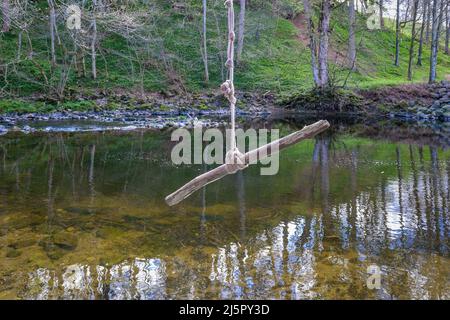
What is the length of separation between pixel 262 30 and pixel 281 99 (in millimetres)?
10703

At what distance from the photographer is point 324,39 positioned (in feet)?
70.0

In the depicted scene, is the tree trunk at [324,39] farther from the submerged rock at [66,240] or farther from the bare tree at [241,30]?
the submerged rock at [66,240]

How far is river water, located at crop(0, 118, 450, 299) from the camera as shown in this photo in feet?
13.6

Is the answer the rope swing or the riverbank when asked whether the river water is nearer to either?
the rope swing

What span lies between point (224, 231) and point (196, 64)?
25.1m

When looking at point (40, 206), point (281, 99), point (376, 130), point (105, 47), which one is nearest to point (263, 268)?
point (40, 206)

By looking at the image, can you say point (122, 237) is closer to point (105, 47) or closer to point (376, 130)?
point (376, 130)

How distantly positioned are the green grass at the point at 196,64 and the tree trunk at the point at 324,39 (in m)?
0.60

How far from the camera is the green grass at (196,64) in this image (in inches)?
965

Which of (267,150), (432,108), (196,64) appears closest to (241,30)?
(196,64)

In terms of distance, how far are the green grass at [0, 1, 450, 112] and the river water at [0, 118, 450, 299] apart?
532 inches

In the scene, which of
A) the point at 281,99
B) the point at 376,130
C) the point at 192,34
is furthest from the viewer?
the point at 192,34
